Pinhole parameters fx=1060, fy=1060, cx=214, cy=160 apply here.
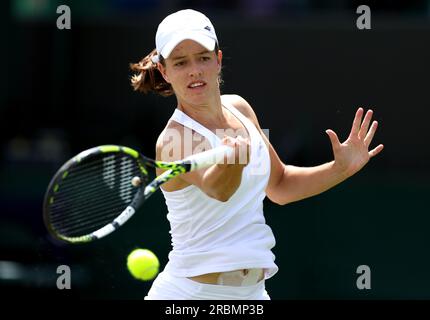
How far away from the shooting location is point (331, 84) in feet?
27.3

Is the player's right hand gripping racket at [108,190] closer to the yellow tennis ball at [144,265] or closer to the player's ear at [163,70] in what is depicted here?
the yellow tennis ball at [144,265]

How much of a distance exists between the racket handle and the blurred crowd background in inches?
123

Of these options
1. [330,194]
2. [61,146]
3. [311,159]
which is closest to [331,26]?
[311,159]

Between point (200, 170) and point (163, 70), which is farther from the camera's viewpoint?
point (163, 70)

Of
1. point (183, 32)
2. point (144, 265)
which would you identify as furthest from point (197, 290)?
point (183, 32)

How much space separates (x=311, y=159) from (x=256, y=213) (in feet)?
13.2

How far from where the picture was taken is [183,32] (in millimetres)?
3846

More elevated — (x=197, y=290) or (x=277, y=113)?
(x=277, y=113)

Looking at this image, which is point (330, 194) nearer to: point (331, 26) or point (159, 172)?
point (331, 26)

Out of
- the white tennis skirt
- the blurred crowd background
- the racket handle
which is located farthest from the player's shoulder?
the blurred crowd background

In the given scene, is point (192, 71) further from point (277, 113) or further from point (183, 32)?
point (277, 113)

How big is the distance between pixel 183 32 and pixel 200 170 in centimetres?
51

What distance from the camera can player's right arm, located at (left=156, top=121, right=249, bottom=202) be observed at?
3666mm

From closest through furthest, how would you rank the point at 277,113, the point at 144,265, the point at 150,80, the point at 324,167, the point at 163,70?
the point at 163,70 < the point at 150,80 < the point at 324,167 < the point at 144,265 < the point at 277,113
